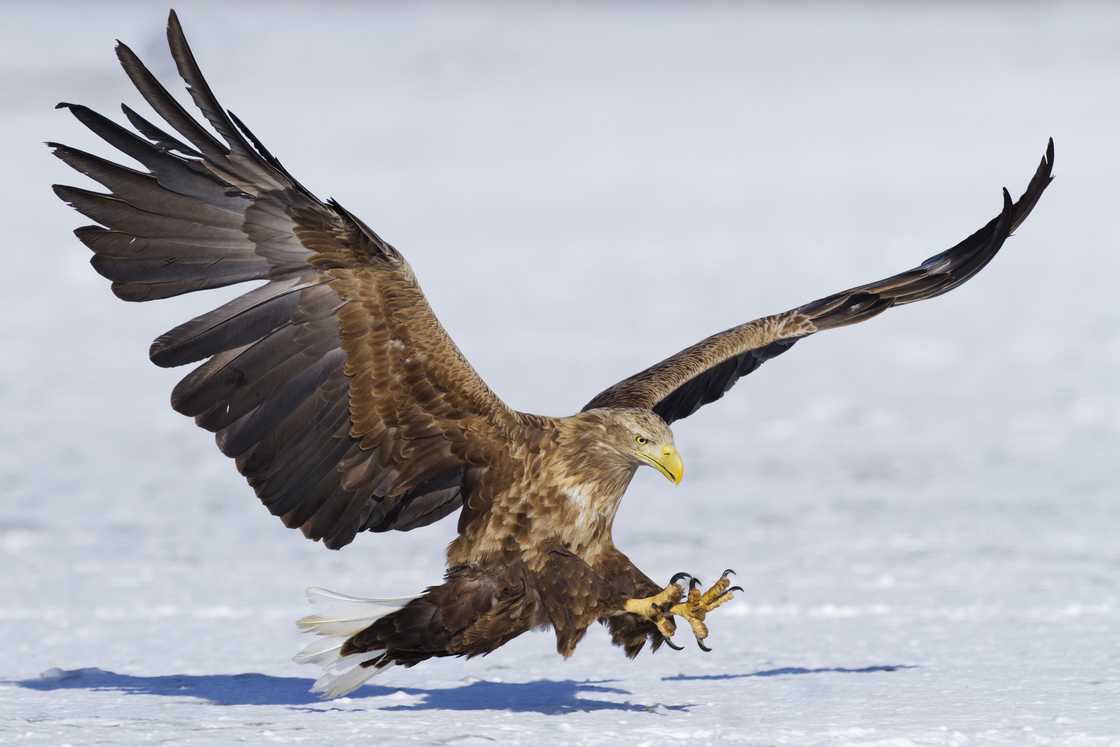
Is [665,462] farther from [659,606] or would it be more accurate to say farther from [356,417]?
[356,417]

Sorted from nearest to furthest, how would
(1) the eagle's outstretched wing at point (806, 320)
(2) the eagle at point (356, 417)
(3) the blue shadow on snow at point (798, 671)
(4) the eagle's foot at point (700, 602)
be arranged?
(2) the eagle at point (356, 417) < (4) the eagle's foot at point (700, 602) < (3) the blue shadow on snow at point (798, 671) < (1) the eagle's outstretched wing at point (806, 320)

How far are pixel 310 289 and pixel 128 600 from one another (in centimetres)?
230

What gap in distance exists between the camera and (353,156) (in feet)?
63.2

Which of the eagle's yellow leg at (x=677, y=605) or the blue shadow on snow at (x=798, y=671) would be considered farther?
the blue shadow on snow at (x=798, y=671)

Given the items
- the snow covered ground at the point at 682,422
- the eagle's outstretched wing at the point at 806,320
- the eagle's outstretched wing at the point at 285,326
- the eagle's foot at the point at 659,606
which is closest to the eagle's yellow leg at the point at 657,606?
the eagle's foot at the point at 659,606

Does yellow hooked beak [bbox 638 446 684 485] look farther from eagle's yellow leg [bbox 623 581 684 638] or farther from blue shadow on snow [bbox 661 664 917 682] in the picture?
blue shadow on snow [bbox 661 664 917 682]

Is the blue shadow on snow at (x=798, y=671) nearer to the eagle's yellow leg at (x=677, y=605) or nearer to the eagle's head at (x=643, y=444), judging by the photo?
the eagle's yellow leg at (x=677, y=605)

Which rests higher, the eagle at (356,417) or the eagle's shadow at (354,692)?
the eagle at (356,417)

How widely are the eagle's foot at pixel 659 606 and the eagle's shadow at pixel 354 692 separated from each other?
258 mm

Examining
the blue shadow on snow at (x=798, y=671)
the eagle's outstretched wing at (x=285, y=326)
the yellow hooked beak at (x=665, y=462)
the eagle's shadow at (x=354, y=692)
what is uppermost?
the eagle's outstretched wing at (x=285, y=326)

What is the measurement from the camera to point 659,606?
4.75 m

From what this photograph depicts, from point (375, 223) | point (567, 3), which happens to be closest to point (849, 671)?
point (375, 223)

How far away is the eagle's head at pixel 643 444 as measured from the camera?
4852mm

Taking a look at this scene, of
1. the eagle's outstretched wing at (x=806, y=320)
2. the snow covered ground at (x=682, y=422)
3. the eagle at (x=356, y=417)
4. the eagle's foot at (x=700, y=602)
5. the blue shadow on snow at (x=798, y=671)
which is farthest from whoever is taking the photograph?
the eagle's outstretched wing at (x=806, y=320)
